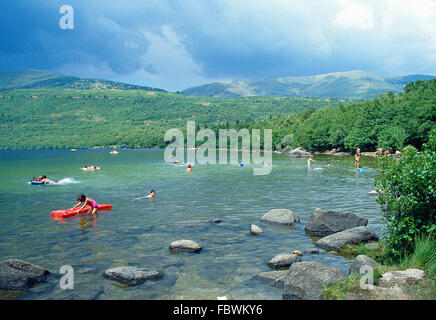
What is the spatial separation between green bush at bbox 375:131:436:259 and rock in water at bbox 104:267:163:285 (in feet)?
30.8

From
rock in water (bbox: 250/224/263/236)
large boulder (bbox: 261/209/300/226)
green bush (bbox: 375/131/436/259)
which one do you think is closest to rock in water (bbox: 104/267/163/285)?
rock in water (bbox: 250/224/263/236)

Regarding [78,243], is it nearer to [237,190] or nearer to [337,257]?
[337,257]

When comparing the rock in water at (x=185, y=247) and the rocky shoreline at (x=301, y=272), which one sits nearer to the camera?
the rocky shoreline at (x=301, y=272)

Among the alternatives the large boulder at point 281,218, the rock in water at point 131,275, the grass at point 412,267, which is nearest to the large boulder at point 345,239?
the grass at point 412,267

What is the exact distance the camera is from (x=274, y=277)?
13664 mm

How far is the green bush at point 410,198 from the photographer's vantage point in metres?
12.7

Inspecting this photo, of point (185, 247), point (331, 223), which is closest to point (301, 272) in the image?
point (185, 247)

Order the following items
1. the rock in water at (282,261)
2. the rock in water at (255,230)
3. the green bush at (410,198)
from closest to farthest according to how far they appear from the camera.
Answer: the green bush at (410,198), the rock in water at (282,261), the rock in water at (255,230)

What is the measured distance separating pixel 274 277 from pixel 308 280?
2135 mm

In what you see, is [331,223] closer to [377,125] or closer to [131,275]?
A: [131,275]

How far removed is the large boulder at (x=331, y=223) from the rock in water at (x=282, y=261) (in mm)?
5941

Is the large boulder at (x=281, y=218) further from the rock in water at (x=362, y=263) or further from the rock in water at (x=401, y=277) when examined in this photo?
the rock in water at (x=401, y=277)

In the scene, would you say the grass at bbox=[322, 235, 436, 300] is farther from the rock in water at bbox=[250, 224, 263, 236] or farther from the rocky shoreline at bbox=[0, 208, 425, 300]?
the rock in water at bbox=[250, 224, 263, 236]
